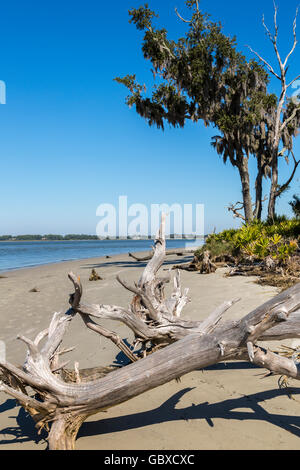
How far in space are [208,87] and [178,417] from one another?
20.8 meters

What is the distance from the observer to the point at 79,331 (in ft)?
20.6

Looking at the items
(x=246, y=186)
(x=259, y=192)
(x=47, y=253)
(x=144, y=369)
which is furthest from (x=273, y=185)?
(x=47, y=253)

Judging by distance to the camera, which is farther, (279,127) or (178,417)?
(279,127)

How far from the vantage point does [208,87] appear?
797 inches

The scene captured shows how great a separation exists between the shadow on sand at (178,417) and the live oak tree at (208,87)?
1883cm

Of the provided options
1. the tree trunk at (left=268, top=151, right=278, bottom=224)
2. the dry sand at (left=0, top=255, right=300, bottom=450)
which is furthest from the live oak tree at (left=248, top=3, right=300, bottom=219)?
the dry sand at (left=0, top=255, right=300, bottom=450)

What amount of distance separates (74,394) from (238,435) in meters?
1.45

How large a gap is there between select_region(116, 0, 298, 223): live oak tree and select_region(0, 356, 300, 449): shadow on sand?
1883 cm

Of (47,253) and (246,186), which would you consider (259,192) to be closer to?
(246,186)

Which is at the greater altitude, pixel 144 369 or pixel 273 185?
pixel 273 185

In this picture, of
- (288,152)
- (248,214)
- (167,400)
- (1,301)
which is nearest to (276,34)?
(288,152)

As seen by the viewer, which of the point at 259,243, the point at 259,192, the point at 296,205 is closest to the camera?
the point at 259,243

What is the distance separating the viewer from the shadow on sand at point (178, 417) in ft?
9.57

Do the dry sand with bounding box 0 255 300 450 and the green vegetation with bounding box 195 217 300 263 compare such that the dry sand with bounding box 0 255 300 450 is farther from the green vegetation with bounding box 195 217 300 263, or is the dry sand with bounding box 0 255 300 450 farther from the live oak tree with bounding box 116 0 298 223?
the live oak tree with bounding box 116 0 298 223
